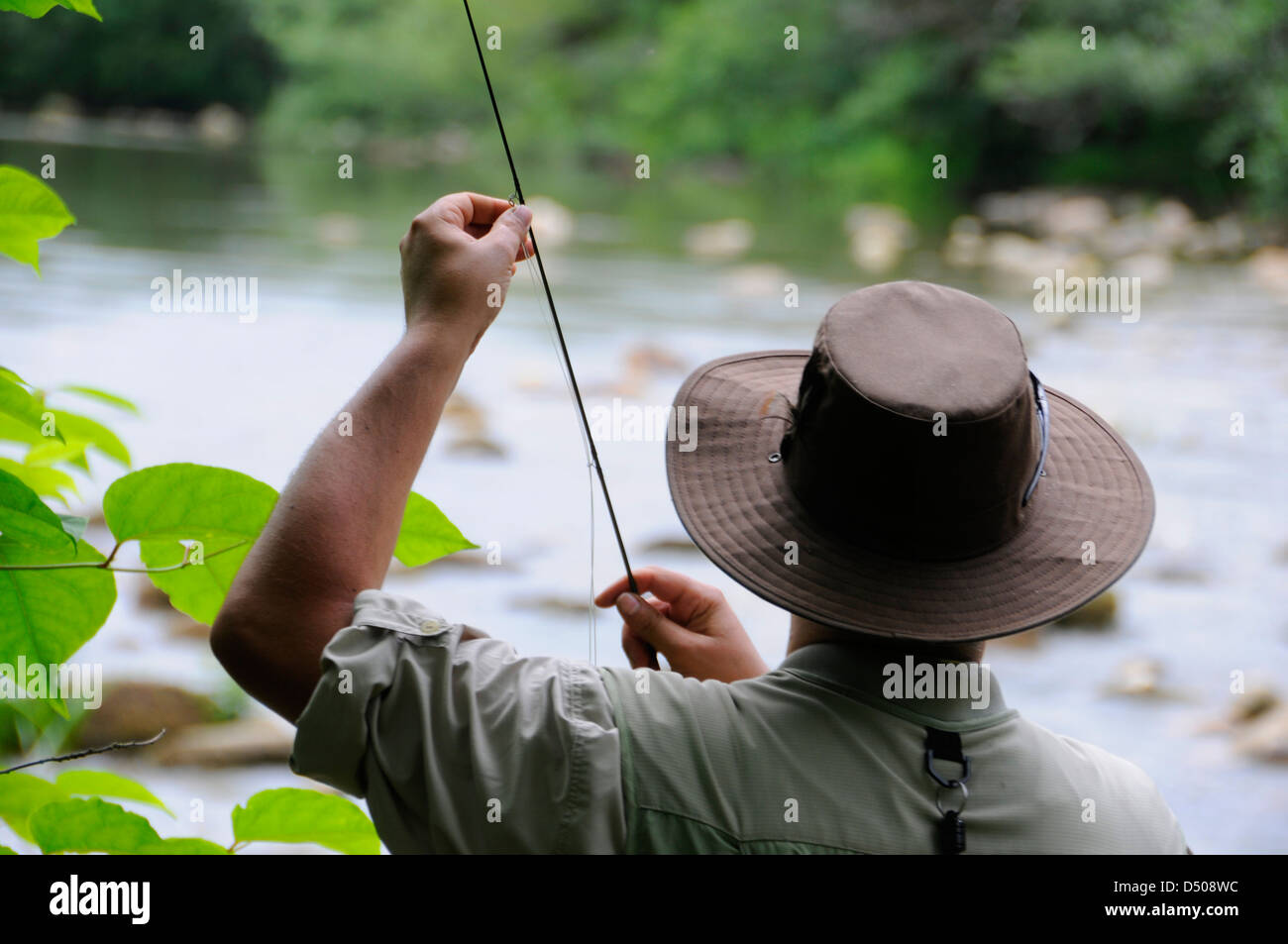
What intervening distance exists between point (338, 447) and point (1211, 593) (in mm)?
2963

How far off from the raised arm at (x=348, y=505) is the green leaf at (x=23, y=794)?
0.14m

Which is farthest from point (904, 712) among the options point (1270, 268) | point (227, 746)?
point (1270, 268)

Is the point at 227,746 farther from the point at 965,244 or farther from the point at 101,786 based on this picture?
the point at 965,244

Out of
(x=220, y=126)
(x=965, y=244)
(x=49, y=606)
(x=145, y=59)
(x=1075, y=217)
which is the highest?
(x=145, y=59)

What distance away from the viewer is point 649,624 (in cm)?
75

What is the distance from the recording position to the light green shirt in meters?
0.56

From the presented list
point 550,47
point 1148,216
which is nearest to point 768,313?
point 1148,216

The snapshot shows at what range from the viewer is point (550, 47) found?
1125 centimetres

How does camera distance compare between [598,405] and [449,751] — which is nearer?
[449,751]

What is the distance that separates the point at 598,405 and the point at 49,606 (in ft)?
10.6

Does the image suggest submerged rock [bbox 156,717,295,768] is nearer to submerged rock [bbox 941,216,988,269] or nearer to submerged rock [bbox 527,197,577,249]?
submerged rock [bbox 527,197,577,249]

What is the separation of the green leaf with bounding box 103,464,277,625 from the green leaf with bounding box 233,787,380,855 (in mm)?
119

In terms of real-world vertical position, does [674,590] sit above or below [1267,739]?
above
